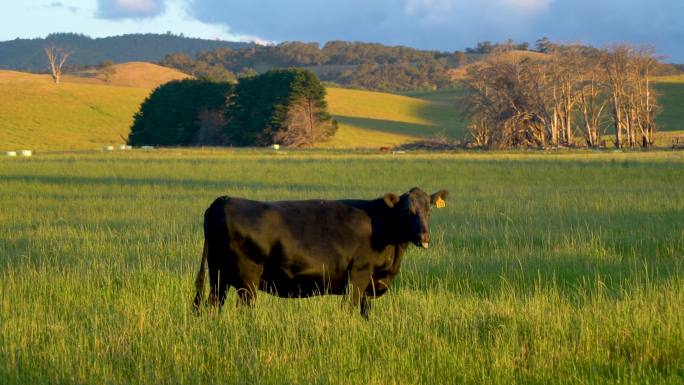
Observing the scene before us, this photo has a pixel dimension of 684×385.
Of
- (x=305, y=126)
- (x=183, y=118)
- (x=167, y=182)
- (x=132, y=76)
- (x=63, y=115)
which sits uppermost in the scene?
(x=132, y=76)

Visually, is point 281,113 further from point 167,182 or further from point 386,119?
point 167,182

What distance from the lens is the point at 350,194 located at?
88.9ft

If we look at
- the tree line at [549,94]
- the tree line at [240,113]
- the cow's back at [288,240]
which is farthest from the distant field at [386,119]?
the cow's back at [288,240]

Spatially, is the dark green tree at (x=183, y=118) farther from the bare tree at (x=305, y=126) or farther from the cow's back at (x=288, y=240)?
the cow's back at (x=288, y=240)

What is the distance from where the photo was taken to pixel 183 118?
93.2 m

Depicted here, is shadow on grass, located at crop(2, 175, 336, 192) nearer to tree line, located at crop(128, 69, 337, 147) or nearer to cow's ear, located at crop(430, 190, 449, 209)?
cow's ear, located at crop(430, 190, 449, 209)

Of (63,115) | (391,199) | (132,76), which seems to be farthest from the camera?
(132,76)

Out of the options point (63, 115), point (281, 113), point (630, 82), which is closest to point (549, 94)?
point (630, 82)

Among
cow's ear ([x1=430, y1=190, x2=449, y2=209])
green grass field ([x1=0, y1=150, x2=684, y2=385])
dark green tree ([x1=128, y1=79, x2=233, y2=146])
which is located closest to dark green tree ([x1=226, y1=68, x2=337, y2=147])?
dark green tree ([x1=128, y1=79, x2=233, y2=146])

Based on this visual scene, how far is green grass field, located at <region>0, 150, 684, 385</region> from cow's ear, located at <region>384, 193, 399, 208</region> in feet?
3.65

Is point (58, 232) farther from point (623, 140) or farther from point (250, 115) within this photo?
point (250, 115)

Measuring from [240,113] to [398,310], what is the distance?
82712 millimetres

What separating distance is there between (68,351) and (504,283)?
6008 mm

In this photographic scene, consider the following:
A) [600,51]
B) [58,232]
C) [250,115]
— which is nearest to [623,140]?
[600,51]
